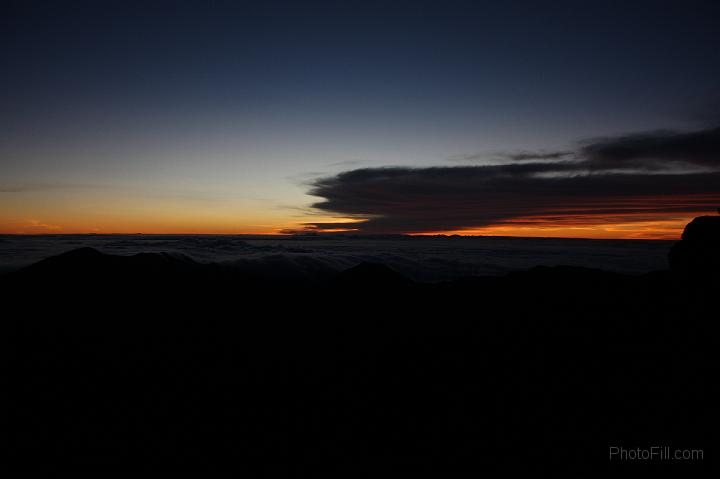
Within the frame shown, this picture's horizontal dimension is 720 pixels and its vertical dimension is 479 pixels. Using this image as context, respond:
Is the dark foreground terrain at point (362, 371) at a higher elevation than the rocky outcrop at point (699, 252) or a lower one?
lower

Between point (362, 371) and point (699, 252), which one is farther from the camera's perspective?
point (362, 371)

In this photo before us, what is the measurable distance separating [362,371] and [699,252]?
26273 millimetres

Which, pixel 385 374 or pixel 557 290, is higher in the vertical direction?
pixel 557 290

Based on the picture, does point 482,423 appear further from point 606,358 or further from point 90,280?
point 90,280

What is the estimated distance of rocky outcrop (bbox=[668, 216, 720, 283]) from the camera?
24.8 m

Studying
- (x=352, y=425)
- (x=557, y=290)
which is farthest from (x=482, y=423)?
(x=557, y=290)

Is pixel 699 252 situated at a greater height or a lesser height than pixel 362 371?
greater

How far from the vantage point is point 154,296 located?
40719mm

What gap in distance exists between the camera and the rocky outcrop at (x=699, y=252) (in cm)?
2484

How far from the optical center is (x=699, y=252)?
84.4 feet

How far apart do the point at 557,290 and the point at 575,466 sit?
91.1 ft

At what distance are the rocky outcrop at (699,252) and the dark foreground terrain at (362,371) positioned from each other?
10cm

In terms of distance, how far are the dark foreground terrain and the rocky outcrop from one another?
103mm

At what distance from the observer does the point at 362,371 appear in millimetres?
28109
